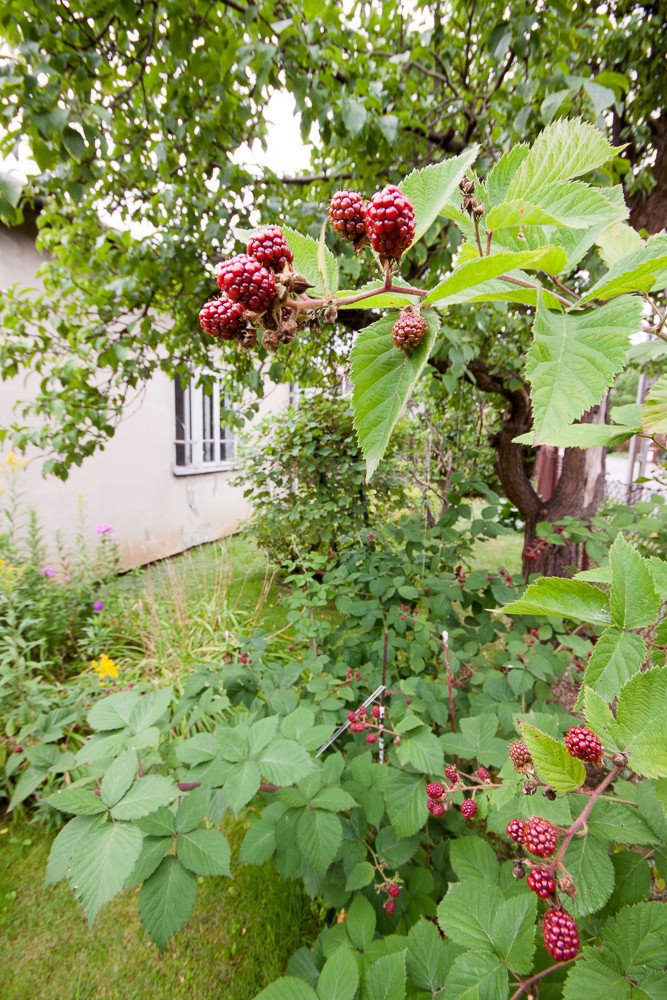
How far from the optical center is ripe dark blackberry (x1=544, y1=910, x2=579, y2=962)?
497 millimetres

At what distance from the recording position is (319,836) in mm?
928

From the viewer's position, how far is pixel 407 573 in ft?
6.66

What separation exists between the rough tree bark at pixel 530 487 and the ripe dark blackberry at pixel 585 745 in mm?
2324

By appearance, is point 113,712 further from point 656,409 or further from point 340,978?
point 656,409

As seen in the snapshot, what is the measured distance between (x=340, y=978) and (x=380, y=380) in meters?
0.87

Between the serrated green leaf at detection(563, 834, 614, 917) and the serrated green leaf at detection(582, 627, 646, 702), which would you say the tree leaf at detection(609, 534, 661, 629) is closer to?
the serrated green leaf at detection(582, 627, 646, 702)

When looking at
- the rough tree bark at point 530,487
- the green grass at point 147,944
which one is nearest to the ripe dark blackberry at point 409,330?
the green grass at point 147,944

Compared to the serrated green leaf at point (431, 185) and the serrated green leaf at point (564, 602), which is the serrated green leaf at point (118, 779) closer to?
the serrated green leaf at point (564, 602)

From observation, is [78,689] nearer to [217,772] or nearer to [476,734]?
[217,772]

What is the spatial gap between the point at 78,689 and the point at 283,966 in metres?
1.54

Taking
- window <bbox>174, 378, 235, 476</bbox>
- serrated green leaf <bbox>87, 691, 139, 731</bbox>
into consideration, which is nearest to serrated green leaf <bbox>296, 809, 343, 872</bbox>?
serrated green leaf <bbox>87, 691, 139, 731</bbox>

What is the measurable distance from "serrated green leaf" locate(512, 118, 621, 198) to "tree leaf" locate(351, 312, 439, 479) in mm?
126

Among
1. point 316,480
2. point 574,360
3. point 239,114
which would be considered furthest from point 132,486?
point 574,360

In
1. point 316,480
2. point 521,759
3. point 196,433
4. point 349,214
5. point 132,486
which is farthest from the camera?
point 196,433
